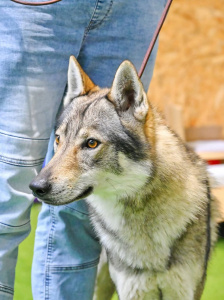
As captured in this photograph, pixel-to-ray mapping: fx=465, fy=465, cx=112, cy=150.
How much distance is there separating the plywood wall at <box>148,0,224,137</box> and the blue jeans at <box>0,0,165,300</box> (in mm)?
3261

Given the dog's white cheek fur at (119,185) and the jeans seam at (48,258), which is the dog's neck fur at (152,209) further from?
the jeans seam at (48,258)

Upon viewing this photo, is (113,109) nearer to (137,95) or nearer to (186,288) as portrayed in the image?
(137,95)

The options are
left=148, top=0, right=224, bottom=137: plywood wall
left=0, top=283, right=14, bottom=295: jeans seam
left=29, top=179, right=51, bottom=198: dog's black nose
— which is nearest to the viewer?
left=29, top=179, right=51, bottom=198: dog's black nose

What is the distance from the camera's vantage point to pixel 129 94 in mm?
1492

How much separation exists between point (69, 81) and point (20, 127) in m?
0.24

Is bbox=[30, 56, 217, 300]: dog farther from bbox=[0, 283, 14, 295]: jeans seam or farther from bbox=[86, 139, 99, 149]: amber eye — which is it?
bbox=[0, 283, 14, 295]: jeans seam

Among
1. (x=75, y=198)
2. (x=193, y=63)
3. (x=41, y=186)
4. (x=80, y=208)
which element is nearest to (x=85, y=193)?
(x=75, y=198)

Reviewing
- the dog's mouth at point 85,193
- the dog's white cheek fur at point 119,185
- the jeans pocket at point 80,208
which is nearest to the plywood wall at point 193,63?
the jeans pocket at point 80,208

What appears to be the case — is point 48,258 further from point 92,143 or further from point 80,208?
point 92,143

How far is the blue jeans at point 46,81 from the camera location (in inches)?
56.5

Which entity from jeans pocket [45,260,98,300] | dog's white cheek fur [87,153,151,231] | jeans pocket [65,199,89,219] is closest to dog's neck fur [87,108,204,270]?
dog's white cheek fur [87,153,151,231]

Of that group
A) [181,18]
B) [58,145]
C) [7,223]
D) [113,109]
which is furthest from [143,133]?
[181,18]

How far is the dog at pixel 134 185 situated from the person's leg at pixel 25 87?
7 cm

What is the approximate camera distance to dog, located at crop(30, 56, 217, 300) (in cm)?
145
